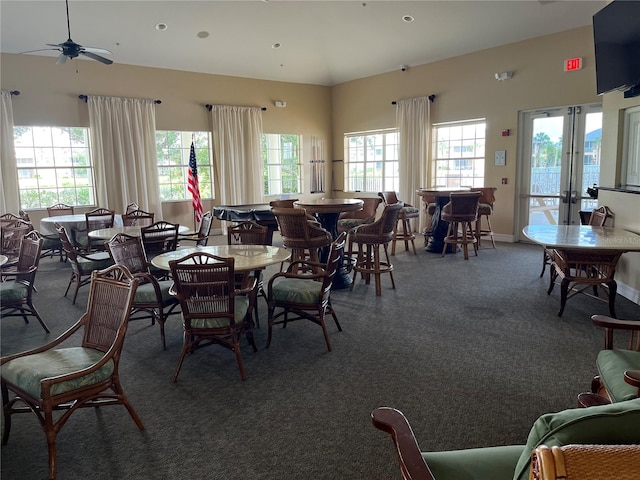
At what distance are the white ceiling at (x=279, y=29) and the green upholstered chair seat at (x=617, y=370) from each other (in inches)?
233

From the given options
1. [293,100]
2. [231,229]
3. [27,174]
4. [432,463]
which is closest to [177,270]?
[231,229]

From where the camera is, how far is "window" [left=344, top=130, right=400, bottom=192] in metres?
9.97

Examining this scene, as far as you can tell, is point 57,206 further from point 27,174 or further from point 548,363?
point 548,363

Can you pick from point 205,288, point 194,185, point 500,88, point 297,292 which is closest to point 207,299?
point 205,288

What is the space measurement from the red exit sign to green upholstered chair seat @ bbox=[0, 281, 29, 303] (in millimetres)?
7554

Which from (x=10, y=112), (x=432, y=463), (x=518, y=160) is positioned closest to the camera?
(x=432, y=463)

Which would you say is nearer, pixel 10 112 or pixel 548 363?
pixel 548 363

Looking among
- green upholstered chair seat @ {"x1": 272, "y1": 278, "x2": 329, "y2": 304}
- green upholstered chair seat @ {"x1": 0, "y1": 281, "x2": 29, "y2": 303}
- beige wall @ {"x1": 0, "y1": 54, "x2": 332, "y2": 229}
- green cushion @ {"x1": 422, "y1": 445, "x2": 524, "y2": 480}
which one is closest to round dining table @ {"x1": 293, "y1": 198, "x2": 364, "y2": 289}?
green upholstered chair seat @ {"x1": 272, "y1": 278, "x2": 329, "y2": 304}

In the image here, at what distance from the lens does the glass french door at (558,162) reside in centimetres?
694

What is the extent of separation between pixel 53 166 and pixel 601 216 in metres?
8.30

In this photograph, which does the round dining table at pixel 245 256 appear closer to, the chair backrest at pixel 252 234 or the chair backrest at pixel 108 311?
the chair backrest at pixel 252 234

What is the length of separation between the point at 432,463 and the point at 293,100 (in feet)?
31.6

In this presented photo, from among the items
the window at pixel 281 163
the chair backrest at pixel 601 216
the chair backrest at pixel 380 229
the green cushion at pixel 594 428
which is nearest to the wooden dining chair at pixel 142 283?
the chair backrest at pixel 380 229

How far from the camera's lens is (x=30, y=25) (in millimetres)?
6695
